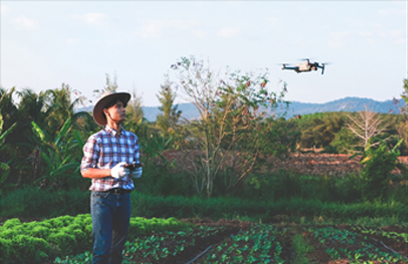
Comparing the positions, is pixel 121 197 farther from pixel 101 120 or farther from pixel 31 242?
pixel 31 242

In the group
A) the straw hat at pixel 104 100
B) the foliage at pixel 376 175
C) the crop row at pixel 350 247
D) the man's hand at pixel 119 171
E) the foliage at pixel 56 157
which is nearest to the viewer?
the man's hand at pixel 119 171

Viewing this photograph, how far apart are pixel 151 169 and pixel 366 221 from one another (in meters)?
6.88

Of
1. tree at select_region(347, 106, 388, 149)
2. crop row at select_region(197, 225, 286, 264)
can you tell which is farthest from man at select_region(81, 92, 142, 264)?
tree at select_region(347, 106, 388, 149)

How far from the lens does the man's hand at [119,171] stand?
373 centimetres

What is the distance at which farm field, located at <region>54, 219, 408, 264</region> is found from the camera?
6.43 m

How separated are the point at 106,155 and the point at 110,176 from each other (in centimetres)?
22

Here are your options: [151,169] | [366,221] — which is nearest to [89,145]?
[366,221]

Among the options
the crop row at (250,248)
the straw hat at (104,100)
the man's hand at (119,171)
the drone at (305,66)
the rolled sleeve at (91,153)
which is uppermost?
the drone at (305,66)

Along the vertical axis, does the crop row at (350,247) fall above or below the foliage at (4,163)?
below

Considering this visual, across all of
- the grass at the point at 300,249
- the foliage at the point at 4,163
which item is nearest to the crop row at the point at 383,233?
the grass at the point at 300,249

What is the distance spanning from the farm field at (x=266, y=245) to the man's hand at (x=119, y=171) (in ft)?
8.21

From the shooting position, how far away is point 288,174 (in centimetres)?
1378

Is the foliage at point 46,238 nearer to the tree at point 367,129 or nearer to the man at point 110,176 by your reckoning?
the man at point 110,176

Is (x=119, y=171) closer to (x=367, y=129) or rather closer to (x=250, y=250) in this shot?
(x=250, y=250)
